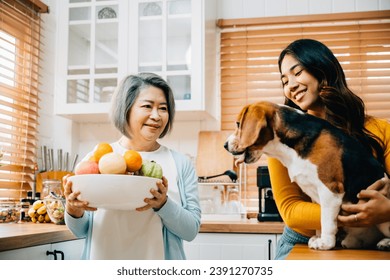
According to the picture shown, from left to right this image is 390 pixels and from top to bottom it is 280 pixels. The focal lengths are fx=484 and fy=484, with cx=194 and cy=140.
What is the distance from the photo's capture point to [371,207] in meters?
0.59

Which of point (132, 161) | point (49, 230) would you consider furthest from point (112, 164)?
point (49, 230)

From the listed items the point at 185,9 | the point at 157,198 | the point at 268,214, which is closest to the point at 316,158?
the point at 157,198

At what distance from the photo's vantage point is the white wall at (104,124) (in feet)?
3.88

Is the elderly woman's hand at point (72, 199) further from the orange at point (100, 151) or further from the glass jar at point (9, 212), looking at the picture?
the glass jar at point (9, 212)

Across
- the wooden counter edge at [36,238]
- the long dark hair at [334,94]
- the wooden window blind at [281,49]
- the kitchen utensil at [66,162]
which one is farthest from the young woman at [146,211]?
the kitchen utensil at [66,162]

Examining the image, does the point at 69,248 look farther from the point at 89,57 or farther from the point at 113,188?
the point at 89,57

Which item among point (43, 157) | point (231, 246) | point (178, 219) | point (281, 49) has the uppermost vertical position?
point (281, 49)

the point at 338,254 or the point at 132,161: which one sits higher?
the point at 132,161

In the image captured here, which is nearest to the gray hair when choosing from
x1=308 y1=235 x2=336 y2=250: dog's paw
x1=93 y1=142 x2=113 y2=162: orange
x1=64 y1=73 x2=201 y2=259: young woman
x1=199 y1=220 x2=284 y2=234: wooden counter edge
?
x1=64 y1=73 x2=201 y2=259: young woman

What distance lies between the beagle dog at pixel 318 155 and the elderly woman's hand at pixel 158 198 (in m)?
0.12

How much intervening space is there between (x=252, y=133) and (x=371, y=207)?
170 millimetres

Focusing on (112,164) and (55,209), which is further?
(55,209)

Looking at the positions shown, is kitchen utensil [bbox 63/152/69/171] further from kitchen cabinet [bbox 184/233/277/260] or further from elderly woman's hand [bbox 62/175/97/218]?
elderly woman's hand [bbox 62/175/97/218]

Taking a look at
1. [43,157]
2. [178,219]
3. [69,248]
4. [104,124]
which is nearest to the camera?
[178,219]
